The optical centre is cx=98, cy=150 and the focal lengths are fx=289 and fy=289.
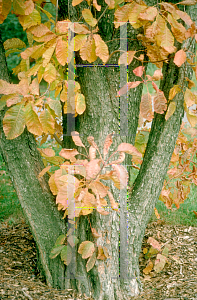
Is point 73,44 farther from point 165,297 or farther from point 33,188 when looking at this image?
point 165,297

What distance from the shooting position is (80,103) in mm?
1643

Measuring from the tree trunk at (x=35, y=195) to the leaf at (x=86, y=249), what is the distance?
24 centimetres

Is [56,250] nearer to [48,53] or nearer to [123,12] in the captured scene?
[48,53]

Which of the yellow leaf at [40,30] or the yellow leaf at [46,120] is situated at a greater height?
the yellow leaf at [40,30]

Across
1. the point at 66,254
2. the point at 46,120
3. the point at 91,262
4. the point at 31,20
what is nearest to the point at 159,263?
the point at 91,262

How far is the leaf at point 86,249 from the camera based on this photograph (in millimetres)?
1690

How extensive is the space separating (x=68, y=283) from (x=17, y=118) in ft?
3.74

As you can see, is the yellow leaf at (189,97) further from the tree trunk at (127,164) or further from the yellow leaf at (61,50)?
the yellow leaf at (61,50)

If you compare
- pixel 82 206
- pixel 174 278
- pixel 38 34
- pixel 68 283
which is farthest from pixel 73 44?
pixel 174 278

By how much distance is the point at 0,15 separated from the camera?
5.25ft

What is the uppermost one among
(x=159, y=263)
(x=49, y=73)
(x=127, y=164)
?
(x=49, y=73)

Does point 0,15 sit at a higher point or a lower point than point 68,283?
higher

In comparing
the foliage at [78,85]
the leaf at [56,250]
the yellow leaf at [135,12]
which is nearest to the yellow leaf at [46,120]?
the foliage at [78,85]

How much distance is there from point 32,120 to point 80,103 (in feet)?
1.02
